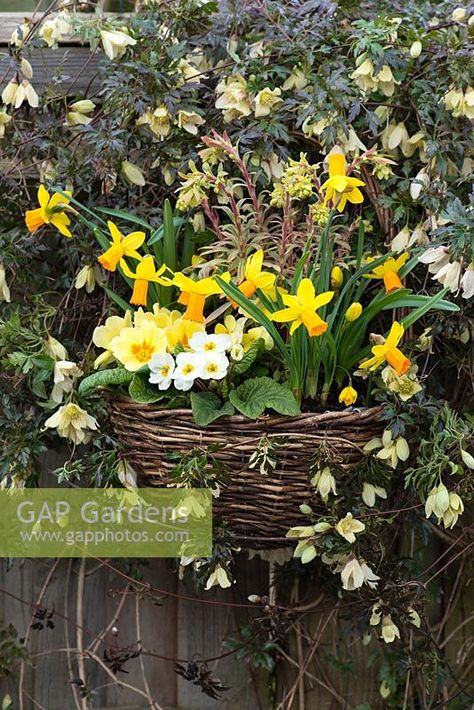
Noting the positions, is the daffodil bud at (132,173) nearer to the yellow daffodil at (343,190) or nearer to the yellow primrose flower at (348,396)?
the yellow daffodil at (343,190)

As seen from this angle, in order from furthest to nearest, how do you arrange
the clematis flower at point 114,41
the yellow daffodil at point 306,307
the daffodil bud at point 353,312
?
the clematis flower at point 114,41 < the daffodil bud at point 353,312 < the yellow daffodil at point 306,307

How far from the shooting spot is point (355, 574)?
131cm

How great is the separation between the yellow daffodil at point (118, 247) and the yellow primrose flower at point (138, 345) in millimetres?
119

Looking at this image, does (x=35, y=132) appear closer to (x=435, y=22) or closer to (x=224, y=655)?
(x=435, y=22)

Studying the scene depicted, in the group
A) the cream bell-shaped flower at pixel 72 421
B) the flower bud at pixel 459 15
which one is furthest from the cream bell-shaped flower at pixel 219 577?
the flower bud at pixel 459 15

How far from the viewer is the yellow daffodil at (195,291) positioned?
1.27 meters

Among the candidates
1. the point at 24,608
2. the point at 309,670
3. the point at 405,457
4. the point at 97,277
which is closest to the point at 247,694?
the point at 309,670

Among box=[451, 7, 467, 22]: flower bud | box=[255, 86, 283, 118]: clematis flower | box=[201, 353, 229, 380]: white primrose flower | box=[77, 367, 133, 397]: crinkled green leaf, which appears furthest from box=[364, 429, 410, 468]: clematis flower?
box=[451, 7, 467, 22]: flower bud

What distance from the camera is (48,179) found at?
59.1 inches

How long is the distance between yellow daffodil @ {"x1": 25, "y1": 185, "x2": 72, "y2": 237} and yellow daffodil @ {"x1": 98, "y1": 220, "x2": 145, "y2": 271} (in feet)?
0.29

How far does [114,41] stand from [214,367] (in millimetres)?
571

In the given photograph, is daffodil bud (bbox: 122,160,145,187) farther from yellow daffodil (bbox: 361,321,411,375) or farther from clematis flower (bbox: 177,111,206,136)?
yellow daffodil (bbox: 361,321,411,375)

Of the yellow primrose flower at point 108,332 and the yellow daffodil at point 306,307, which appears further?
the yellow primrose flower at point 108,332

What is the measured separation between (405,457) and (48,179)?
742mm
